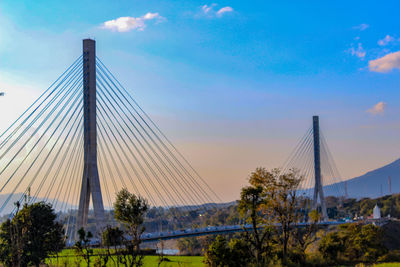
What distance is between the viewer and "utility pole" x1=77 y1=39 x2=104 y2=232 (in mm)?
45344

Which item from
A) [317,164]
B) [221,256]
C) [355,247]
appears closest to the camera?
[221,256]

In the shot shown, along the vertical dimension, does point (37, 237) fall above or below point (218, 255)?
above

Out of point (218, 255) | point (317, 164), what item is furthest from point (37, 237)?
point (317, 164)

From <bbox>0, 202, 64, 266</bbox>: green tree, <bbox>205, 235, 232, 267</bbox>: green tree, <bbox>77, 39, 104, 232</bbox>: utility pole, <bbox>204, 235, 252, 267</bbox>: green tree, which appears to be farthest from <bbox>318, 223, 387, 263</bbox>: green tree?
<bbox>0, 202, 64, 266</bbox>: green tree

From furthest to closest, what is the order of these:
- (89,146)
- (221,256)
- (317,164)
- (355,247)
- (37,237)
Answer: (317,164) → (355,247) → (89,146) → (37,237) → (221,256)

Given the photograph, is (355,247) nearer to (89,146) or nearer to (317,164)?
(89,146)

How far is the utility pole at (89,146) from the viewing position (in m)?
45.3

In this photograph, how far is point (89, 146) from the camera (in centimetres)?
4716

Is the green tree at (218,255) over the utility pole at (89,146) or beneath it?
beneath

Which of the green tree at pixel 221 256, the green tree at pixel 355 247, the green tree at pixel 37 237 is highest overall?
the green tree at pixel 37 237

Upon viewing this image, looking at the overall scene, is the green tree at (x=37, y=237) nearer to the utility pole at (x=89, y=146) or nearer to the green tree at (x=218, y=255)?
the utility pole at (x=89, y=146)

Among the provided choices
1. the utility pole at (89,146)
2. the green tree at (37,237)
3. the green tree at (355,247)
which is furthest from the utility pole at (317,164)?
the green tree at (37,237)

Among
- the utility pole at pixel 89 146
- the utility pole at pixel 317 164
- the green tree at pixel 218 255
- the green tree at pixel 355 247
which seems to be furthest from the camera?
the utility pole at pixel 317 164

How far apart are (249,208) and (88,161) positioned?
18.1m
